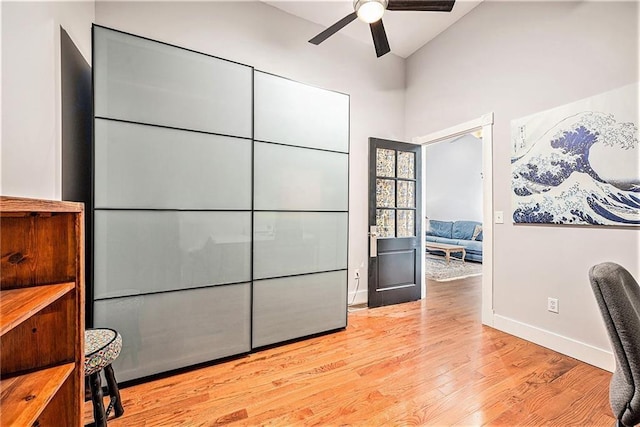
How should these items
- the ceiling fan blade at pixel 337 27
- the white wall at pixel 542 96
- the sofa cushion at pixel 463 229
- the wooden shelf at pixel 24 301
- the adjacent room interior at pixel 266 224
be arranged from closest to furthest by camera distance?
the wooden shelf at pixel 24 301
the adjacent room interior at pixel 266 224
the white wall at pixel 542 96
the ceiling fan blade at pixel 337 27
the sofa cushion at pixel 463 229

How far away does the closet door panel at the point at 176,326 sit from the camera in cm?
193

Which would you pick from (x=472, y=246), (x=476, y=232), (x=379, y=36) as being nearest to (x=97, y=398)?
(x=379, y=36)

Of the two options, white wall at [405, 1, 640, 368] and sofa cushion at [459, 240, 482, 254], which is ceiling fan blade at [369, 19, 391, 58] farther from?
sofa cushion at [459, 240, 482, 254]

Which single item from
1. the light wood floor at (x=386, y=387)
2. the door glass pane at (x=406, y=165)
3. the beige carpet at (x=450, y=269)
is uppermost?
the door glass pane at (x=406, y=165)

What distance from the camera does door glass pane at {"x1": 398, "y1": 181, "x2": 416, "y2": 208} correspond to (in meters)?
3.80

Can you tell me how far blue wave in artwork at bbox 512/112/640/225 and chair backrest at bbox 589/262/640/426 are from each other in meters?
1.55

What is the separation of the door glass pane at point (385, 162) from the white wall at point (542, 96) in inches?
31.1

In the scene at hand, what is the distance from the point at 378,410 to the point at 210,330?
4.28 ft

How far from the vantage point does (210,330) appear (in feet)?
7.22

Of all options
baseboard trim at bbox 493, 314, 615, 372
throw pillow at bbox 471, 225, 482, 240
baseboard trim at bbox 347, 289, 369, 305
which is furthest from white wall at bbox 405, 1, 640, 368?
throw pillow at bbox 471, 225, 482, 240

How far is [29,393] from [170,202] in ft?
4.45

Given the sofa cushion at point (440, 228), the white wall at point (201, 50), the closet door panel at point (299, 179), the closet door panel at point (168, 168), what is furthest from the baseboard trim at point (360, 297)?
the sofa cushion at point (440, 228)

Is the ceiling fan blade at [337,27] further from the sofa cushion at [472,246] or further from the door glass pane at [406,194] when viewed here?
the sofa cushion at [472,246]

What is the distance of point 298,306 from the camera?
2.62 m
